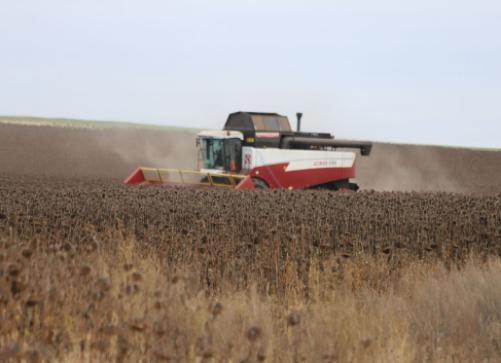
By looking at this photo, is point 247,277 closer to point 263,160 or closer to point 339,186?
point 263,160

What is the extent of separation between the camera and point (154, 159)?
49.8 meters

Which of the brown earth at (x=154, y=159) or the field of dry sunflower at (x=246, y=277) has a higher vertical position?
the field of dry sunflower at (x=246, y=277)

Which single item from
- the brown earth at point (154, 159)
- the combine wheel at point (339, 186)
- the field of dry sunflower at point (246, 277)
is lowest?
the brown earth at point (154, 159)

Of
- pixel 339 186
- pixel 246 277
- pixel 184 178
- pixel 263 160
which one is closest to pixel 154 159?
pixel 339 186

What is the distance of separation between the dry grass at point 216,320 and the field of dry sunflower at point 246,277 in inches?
0.8

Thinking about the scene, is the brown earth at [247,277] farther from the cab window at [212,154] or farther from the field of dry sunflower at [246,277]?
the cab window at [212,154]

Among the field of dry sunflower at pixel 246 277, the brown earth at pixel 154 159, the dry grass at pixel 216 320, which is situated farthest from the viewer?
the brown earth at pixel 154 159

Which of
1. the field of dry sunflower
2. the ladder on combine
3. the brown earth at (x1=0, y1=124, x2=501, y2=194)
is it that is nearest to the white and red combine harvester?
the ladder on combine

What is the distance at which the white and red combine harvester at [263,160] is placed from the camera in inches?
852

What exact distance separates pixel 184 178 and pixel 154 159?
2861 centimetres

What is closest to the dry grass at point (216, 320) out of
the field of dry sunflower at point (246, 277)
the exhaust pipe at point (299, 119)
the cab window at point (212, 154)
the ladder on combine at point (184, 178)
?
the field of dry sunflower at point (246, 277)

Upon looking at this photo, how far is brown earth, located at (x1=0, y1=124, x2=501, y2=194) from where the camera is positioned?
40375 millimetres

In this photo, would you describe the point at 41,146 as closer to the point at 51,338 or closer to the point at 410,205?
the point at 410,205

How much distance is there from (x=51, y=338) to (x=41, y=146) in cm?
5129
